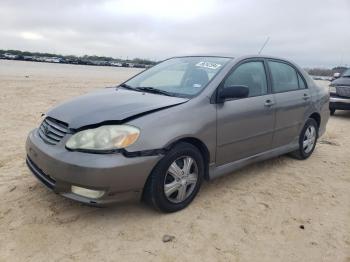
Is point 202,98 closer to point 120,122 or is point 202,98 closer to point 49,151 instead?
point 120,122

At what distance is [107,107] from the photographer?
11.7 ft

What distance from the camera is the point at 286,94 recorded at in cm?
504

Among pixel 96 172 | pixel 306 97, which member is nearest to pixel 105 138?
pixel 96 172

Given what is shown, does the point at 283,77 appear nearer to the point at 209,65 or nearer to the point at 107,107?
the point at 209,65

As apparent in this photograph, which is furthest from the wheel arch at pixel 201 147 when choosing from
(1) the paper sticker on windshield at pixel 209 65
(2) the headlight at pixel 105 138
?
(1) the paper sticker on windshield at pixel 209 65

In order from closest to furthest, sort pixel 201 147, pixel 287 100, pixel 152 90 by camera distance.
Result: 1. pixel 201 147
2. pixel 152 90
3. pixel 287 100

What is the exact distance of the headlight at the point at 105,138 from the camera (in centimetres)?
318

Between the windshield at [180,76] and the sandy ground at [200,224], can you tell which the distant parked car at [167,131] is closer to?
the windshield at [180,76]

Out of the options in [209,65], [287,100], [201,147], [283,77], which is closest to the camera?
[201,147]

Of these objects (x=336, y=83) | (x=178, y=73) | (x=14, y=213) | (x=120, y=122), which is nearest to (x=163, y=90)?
(x=178, y=73)

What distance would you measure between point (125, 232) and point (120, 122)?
0.97 metres

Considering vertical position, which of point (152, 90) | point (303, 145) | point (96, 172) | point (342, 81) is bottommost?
point (303, 145)

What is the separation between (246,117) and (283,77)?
50.7 inches

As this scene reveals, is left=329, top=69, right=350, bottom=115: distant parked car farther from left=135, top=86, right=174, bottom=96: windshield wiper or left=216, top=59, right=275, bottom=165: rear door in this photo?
left=135, top=86, right=174, bottom=96: windshield wiper
